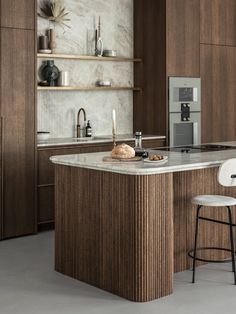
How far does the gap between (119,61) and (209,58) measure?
112 cm

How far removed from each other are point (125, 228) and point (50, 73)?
9.62ft

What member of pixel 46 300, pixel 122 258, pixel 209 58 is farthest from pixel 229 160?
pixel 209 58

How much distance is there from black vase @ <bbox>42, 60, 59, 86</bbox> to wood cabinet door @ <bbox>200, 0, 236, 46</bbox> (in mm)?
1943

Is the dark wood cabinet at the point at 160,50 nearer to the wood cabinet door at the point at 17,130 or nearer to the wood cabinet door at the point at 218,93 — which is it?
the wood cabinet door at the point at 218,93

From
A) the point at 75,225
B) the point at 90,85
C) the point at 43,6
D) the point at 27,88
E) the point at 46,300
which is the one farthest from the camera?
the point at 90,85

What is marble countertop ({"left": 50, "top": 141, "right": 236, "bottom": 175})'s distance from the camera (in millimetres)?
3811

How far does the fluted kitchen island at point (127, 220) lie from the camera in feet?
12.6

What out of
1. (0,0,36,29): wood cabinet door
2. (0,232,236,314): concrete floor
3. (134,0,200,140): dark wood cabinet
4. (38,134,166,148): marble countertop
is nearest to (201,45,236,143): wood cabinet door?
(134,0,200,140): dark wood cabinet

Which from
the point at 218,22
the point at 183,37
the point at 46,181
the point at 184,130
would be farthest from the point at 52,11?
the point at 218,22

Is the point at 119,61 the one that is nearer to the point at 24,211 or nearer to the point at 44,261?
the point at 24,211

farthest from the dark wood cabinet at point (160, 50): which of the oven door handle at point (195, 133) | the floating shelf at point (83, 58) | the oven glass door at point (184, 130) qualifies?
the oven door handle at point (195, 133)

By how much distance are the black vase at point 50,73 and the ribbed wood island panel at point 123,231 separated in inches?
87.9

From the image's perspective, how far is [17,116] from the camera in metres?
5.59

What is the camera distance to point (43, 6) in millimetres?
6383
